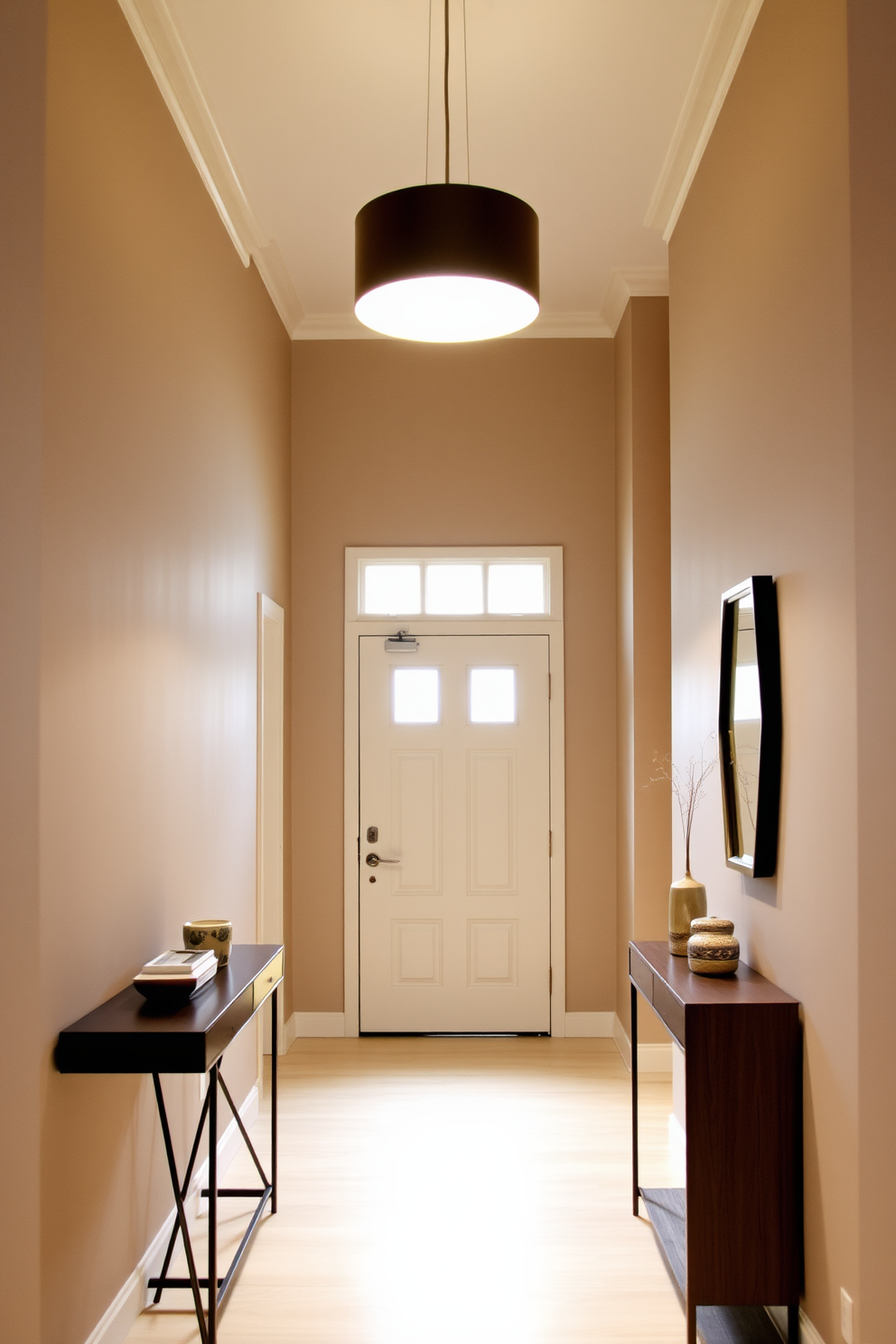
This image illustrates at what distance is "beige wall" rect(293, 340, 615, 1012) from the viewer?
546 cm

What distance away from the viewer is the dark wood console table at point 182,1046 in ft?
7.56

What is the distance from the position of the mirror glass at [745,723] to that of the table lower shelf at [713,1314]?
1.16 m

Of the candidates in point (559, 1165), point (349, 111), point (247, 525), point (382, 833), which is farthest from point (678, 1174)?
point (349, 111)

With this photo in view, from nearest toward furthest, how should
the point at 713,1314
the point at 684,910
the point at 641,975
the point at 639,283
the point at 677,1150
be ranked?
the point at 713,1314
the point at 684,910
the point at 641,975
the point at 677,1150
the point at 639,283

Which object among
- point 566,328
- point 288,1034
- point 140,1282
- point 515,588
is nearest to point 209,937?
point 140,1282

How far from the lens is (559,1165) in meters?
3.78

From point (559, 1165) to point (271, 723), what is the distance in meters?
2.30

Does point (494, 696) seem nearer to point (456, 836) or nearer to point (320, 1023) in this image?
point (456, 836)

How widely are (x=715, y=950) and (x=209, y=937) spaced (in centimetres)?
142

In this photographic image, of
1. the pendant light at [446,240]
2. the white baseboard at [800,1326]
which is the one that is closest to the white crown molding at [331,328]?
the pendant light at [446,240]

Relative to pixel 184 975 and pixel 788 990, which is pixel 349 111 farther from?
pixel 788 990

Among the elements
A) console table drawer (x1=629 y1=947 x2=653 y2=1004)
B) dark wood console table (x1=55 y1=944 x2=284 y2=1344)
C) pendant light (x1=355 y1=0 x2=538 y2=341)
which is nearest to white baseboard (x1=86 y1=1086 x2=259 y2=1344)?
dark wood console table (x1=55 y1=944 x2=284 y2=1344)

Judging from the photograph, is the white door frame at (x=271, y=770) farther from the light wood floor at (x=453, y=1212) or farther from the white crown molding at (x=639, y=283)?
the white crown molding at (x=639, y=283)

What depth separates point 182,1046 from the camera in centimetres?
236
